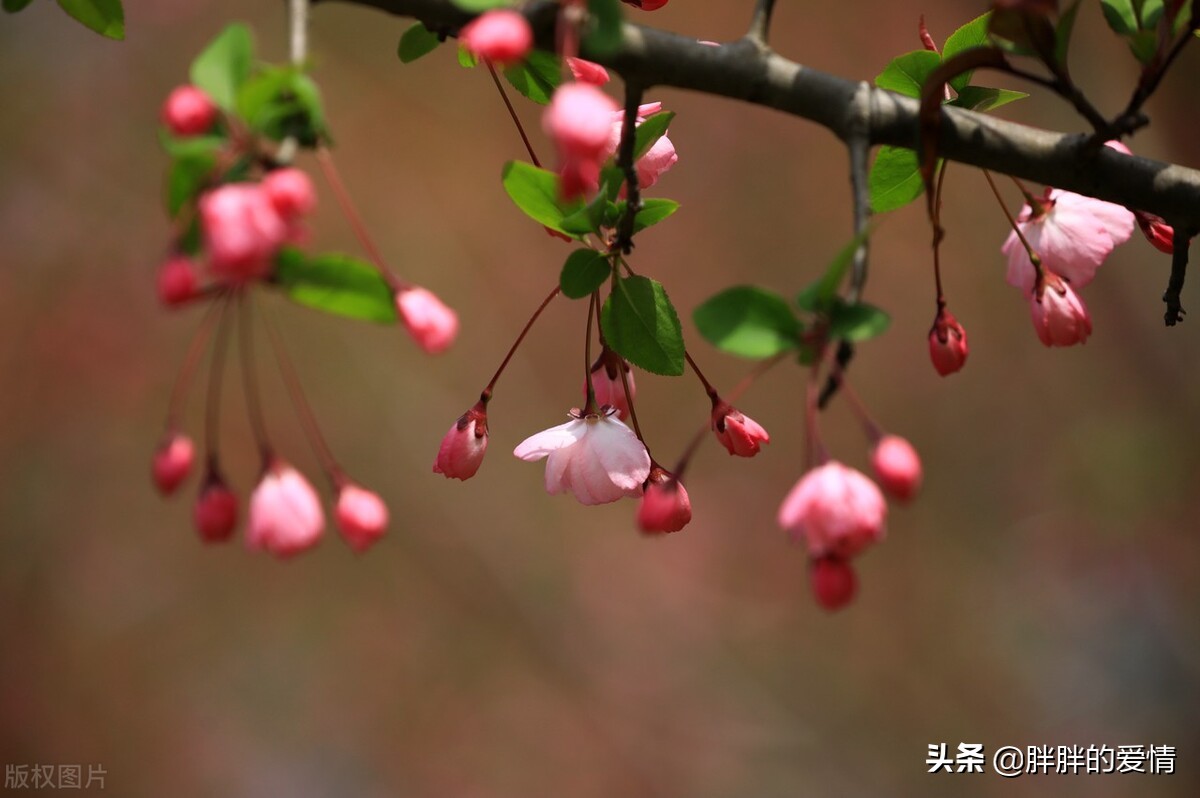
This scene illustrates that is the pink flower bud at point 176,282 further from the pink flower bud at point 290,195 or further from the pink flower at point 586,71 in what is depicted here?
the pink flower at point 586,71

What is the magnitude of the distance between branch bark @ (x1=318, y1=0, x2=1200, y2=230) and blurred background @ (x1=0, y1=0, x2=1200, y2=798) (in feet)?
6.27

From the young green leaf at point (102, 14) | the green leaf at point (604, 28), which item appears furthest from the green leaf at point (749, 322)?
the young green leaf at point (102, 14)

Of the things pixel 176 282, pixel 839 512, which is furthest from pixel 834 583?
pixel 176 282

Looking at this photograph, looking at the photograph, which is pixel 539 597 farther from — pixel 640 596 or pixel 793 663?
pixel 793 663

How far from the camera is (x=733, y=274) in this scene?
9.00 feet

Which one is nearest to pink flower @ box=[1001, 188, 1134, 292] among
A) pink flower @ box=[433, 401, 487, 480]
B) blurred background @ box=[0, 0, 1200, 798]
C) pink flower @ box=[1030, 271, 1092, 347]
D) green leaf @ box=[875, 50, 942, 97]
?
pink flower @ box=[1030, 271, 1092, 347]

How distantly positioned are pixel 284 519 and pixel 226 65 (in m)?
0.21

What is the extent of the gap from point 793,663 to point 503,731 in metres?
0.75

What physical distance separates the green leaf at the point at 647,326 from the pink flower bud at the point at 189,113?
233 millimetres

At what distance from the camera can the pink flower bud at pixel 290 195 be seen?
0.36 metres

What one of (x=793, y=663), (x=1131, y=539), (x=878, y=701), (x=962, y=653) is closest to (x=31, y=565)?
(x=793, y=663)

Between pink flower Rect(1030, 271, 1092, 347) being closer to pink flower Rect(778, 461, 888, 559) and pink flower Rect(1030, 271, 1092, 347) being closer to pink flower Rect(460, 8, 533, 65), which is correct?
pink flower Rect(778, 461, 888, 559)

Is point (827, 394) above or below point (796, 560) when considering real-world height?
below

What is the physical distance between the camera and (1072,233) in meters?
0.63
